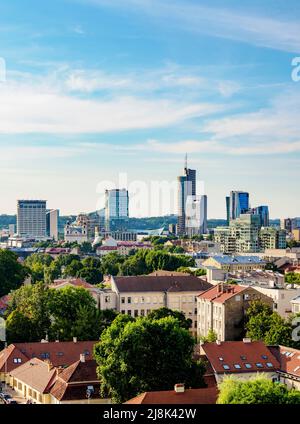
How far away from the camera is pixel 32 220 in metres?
103

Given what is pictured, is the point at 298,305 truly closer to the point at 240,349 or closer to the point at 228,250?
the point at 240,349

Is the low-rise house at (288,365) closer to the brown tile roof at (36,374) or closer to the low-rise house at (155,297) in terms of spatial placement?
the brown tile roof at (36,374)

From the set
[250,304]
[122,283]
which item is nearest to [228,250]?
[122,283]

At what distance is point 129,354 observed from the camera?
13758 millimetres

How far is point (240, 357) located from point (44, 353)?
505 cm

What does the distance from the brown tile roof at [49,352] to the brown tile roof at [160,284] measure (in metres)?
10.3

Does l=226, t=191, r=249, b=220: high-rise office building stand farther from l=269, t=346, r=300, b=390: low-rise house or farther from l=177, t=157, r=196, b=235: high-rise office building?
l=269, t=346, r=300, b=390: low-rise house

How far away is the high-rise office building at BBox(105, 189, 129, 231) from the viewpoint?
226ft

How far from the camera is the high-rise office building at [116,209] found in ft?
Result: 226

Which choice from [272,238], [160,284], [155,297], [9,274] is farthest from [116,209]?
[155,297]

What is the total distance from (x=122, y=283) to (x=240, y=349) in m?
12.3

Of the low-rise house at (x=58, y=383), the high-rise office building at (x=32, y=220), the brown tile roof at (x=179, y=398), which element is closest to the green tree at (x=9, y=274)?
the low-rise house at (x=58, y=383)

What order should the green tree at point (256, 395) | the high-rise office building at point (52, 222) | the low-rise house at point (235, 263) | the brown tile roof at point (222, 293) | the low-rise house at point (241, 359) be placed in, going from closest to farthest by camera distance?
the green tree at point (256, 395), the low-rise house at point (241, 359), the brown tile roof at point (222, 293), the low-rise house at point (235, 263), the high-rise office building at point (52, 222)

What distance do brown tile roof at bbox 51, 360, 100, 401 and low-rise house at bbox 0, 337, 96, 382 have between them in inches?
85.7
